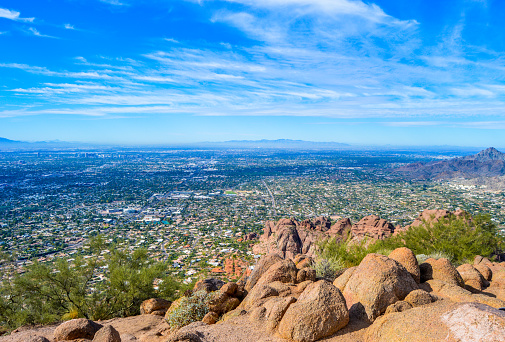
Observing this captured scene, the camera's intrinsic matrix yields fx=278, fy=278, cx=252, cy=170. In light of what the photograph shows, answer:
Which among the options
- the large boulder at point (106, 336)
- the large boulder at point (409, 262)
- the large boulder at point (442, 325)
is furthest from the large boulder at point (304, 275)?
the large boulder at point (106, 336)

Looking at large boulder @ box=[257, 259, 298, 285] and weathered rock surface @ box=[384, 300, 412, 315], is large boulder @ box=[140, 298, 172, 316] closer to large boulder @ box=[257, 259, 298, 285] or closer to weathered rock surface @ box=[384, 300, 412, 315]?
large boulder @ box=[257, 259, 298, 285]

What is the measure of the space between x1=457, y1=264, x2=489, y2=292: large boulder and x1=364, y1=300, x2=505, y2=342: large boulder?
602cm

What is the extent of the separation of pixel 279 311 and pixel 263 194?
3547 inches

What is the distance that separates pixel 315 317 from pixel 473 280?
27.7ft

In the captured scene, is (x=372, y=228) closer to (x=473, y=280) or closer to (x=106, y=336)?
(x=473, y=280)

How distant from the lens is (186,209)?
2945 inches

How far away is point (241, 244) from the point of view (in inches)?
1764

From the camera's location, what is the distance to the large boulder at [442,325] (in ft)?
17.8

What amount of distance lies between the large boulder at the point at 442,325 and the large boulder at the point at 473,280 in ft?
19.8

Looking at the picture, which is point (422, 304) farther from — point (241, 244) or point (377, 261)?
point (241, 244)

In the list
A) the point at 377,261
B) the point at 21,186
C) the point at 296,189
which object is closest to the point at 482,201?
the point at 296,189

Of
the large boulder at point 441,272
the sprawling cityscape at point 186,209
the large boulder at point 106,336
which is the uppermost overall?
the large boulder at point 441,272

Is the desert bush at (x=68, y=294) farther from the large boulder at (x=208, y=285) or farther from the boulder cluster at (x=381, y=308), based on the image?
the boulder cluster at (x=381, y=308)

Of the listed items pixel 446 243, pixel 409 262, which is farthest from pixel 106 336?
pixel 446 243
